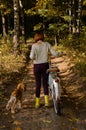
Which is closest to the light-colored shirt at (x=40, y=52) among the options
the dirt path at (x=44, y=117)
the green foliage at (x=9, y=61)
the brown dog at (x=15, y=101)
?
the brown dog at (x=15, y=101)

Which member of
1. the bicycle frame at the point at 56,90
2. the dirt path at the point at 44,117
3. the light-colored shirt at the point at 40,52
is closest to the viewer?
the dirt path at the point at 44,117

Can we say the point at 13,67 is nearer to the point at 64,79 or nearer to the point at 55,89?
the point at 64,79

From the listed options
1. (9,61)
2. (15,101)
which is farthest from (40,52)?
(9,61)

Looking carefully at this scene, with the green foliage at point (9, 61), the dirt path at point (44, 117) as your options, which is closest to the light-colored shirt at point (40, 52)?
the dirt path at point (44, 117)

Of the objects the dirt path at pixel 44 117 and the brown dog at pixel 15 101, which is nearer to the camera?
the dirt path at pixel 44 117

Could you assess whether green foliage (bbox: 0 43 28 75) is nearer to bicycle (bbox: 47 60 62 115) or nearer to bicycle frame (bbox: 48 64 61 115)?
bicycle (bbox: 47 60 62 115)

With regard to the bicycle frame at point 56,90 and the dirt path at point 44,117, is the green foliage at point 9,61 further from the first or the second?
the bicycle frame at point 56,90

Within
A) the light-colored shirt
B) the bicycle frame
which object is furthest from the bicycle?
the light-colored shirt

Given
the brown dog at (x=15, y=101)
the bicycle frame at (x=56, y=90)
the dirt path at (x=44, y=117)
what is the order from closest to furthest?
the dirt path at (x=44, y=117)
the bicycle frame at (x=56, y=90)
the brown dog at (x=15, y=101)

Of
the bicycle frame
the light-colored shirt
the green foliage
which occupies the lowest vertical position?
the green foliage

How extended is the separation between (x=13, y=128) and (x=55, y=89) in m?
1.68

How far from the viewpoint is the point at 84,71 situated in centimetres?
1505

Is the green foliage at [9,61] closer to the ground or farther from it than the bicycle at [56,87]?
closer to the ground

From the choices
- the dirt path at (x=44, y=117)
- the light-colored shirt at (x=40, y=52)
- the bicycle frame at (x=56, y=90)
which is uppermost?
the light-colored shirt at (x=40, y=52)
